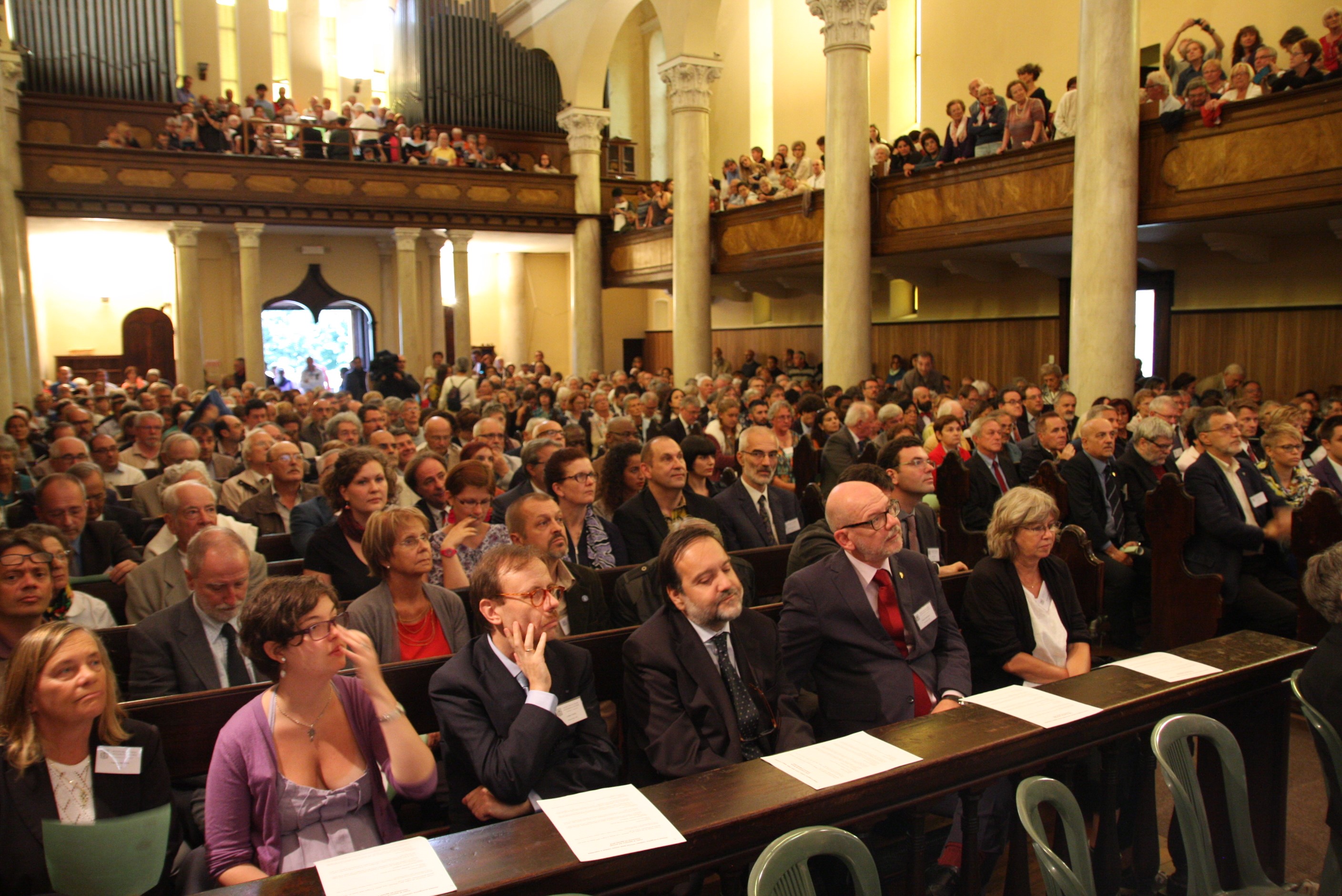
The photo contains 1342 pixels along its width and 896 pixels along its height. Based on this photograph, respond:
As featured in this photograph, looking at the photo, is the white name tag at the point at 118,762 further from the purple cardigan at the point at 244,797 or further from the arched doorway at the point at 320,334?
the arched doorway at the point at 320,334

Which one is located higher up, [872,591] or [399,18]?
[399,18]

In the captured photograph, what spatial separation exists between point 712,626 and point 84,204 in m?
15.6

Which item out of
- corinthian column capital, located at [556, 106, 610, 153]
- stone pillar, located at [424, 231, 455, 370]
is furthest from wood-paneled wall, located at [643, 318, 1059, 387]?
stone pillar, located at [424, 231, 455, 370]

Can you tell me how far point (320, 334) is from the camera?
2173 centimetres

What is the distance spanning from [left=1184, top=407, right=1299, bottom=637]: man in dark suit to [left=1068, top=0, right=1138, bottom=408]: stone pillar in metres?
3.37

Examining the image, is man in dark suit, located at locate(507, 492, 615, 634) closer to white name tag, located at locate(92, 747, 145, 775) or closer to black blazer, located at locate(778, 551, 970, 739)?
black blazer, located at locate(778, 551, 970, 739)

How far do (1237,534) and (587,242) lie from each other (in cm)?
1473

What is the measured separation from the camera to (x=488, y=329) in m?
23.5

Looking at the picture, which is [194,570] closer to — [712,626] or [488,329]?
[712,626]

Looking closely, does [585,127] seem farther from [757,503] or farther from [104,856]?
[104,856]

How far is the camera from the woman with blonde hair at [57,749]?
2.28 m

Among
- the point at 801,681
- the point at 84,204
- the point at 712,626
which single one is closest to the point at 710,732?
the point at 712,626

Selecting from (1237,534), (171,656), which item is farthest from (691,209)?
(171,656)

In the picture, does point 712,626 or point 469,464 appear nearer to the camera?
point 712,626
